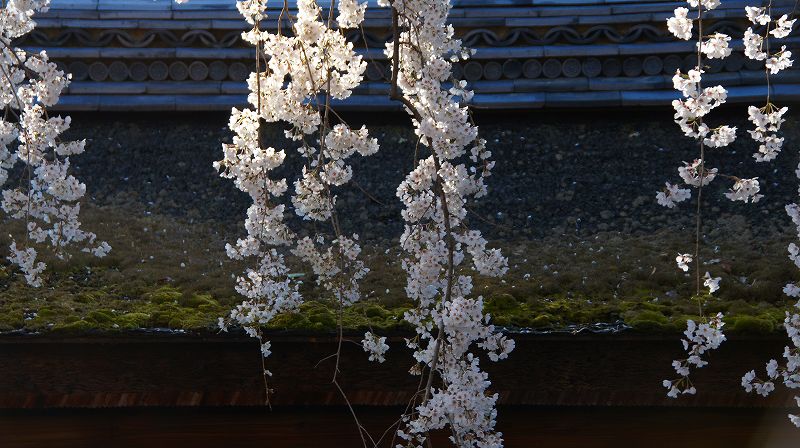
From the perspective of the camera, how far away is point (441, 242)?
Result: 2.88 metres

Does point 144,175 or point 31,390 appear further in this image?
point 144,175

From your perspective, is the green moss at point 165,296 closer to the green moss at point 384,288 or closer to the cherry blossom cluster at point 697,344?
the green moss at point 384,288

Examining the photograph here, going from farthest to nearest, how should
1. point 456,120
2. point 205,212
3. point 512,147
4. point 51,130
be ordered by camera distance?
point 512,147 < point 205,212 < point 51,130 < point 456,120

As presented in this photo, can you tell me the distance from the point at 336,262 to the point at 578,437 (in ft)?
2.94

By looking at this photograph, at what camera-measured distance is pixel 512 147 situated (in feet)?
15.1

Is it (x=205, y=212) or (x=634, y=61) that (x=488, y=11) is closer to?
(x=634, y=61)

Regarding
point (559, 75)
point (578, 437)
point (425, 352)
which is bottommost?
point (578, 437)

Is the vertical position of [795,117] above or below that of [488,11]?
below

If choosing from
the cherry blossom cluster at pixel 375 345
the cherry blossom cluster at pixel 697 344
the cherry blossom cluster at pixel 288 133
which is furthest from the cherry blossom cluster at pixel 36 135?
the cherry blossom cluster at pixel 697 344

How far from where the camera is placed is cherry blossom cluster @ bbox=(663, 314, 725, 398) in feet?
9.17

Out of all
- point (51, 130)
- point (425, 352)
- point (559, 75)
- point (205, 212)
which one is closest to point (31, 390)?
point (51, 130)

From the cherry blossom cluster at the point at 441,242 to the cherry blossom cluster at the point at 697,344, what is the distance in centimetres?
46

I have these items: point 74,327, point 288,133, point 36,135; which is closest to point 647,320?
point 288,133

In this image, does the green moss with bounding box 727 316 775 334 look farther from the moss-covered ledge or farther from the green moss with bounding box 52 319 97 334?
the green moss with bounding box 52 319 97 334
